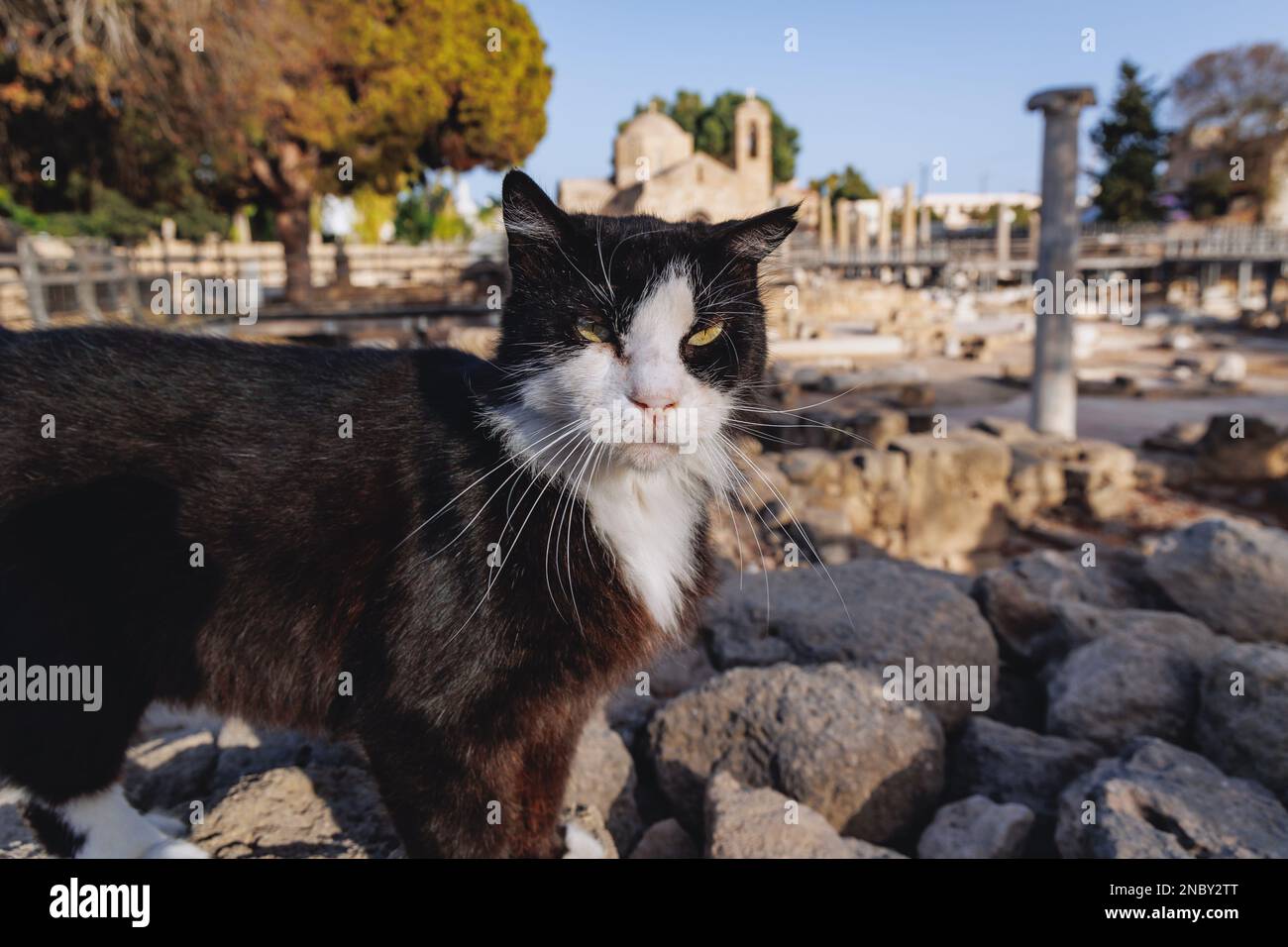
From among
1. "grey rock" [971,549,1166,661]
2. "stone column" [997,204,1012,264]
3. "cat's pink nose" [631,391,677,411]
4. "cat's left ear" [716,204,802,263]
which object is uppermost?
"stone column" [997,204,1012,264]

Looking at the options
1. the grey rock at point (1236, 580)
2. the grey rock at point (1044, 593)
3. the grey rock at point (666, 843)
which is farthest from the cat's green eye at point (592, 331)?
the grey rock at point (1236, 580)

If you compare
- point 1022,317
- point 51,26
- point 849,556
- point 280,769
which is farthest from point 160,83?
point 1022,317

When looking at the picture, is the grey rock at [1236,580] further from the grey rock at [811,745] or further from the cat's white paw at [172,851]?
the cat's white paw at [172,851]

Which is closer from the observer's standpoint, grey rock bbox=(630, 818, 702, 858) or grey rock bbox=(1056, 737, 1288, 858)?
grey rock bbox=(1056, 737, 1288, 858)

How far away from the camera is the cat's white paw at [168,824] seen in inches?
103

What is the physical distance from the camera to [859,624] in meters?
4.05

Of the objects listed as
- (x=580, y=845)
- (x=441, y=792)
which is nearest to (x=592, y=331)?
(x=441, y=792)

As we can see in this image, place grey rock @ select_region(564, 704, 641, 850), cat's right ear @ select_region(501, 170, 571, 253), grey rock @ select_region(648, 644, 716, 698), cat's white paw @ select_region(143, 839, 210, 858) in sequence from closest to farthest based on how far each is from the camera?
1. cat's right ear @ select_region(501, 170, 571, 253)
2. cat's white paw @ select_region(143, 839, 210, 858)
3. grey rock @ select_region(564, 704, 641, 850)
4. grey rock @ select_region(648, 644, 716, 698)

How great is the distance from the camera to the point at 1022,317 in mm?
30875

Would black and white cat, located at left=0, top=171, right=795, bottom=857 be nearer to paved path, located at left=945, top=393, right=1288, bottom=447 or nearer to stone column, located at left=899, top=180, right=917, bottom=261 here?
paved path, located at left=945, top=393, right=1288, bottom=447

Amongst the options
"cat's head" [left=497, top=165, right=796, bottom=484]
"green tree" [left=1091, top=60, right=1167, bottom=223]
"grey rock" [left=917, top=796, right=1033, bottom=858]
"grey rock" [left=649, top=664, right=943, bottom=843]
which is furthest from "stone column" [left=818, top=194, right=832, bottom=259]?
"cat's head" [left=497, top=165, right=796, bottom=484]

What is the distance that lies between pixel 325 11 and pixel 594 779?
756 inches

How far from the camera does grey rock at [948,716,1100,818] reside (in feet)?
10.2

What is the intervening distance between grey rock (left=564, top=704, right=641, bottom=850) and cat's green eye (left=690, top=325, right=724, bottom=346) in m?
1.45
